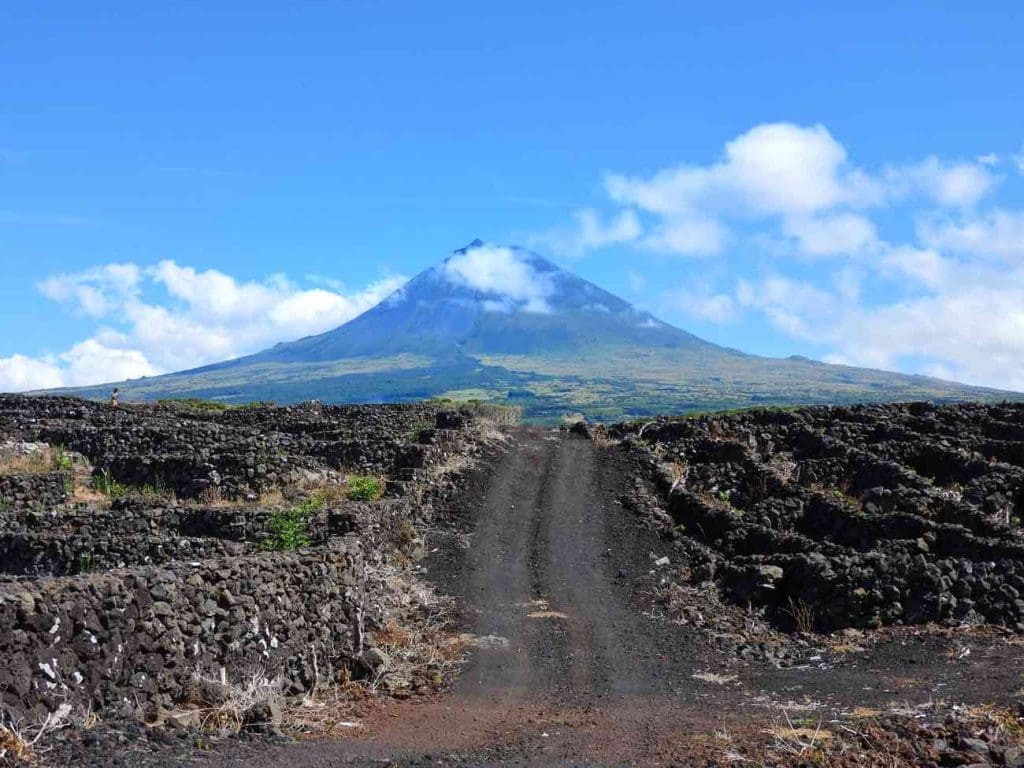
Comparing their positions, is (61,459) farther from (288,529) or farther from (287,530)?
(287,530)

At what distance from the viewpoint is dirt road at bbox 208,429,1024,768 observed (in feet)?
40.2

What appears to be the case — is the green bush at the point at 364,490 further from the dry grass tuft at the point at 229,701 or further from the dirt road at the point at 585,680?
the dry grass tuft at the point at 229,701

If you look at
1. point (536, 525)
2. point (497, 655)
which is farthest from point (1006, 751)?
point (536, 525)

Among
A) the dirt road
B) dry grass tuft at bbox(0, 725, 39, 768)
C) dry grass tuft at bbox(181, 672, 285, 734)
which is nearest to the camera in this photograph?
dry grass tuft at bbox(0, 725, 39, 768)

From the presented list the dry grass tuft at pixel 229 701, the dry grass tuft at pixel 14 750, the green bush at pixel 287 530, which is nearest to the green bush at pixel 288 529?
the green bush at pixel 287 530

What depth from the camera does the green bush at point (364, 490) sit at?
25516mm

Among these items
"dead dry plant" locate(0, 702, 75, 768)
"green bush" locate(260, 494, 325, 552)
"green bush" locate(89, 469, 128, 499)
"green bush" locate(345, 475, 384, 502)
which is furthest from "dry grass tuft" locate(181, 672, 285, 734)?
"green bush" locate(89, 469, 128, 499)

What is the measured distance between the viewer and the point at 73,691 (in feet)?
37.5

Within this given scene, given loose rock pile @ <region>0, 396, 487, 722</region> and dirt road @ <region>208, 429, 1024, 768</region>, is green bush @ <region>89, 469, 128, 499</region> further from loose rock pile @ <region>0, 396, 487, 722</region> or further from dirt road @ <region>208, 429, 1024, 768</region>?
dirt road @ <region>208, 429, 1024, 768</region>

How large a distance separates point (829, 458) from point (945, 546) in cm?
1134

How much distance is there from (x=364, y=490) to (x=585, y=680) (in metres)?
11.1

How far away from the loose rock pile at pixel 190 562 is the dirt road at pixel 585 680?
64.9 inches

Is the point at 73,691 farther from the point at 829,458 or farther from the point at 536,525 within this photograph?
the point at 829,458

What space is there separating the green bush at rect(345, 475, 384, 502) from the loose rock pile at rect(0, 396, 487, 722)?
14.2 inches
